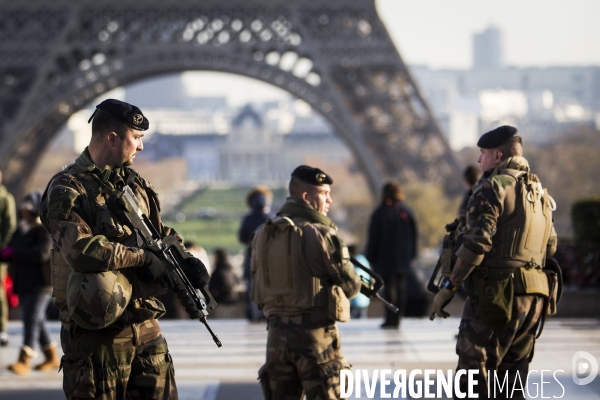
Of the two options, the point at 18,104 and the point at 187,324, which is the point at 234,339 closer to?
the point at 187,324

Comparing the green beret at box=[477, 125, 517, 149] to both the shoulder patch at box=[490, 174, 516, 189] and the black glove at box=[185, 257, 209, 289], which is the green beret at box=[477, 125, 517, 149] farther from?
the black glove at box=[185, 257, 209, 289]

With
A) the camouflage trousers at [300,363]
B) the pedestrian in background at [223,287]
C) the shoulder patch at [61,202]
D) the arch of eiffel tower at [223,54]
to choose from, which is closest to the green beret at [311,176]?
the camouflage trousers at [300,363]

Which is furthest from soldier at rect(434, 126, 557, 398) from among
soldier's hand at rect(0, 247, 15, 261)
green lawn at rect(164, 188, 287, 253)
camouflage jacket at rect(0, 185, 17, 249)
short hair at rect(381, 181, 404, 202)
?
green lawn at rect(164, 188, 287, 253)

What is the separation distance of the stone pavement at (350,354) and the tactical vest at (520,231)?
183 centimetres

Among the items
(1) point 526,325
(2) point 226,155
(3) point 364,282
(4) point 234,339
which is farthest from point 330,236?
(2) point 226,155

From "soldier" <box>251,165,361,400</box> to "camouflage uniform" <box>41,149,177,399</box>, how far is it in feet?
3.34

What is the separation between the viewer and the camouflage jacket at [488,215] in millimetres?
5676

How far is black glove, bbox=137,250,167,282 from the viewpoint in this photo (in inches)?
182

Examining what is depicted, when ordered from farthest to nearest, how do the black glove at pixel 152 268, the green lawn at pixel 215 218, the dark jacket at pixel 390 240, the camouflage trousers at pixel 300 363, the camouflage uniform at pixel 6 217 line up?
the green lawn at pixel 215 218 → the dark jacket at pixel 390 240 → the camouflage uniform at pixel 6 217 → the camouflage trousers at pixel 300 363 → the black glove at pixel 152 268

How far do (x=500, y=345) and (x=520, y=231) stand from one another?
579mm

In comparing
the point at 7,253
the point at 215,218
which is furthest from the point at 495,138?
the point at 215,218

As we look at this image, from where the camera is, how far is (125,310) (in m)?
4.69

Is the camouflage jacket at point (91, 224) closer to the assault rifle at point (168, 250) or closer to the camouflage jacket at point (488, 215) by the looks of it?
the assault rifle at point (168, 250)

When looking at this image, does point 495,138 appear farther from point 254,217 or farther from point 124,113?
point 254,217
